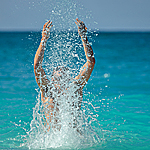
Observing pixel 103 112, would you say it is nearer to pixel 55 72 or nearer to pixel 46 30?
pixel 55 72

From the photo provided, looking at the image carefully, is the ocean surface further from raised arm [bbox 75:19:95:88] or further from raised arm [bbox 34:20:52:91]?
raised arm [bbox 34:20:52:91]

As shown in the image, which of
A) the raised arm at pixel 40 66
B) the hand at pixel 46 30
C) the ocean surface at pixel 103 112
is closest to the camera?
the raised arm at pixel 40 66

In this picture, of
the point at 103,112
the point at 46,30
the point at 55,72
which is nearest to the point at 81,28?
the point at 46,30

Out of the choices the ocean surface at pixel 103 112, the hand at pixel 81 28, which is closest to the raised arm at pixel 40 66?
the hand at pixel 81 28

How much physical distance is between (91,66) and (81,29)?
59 centimetres

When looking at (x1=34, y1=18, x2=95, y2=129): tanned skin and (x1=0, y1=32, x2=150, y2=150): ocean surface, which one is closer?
(x1=34, y1=18, x2=95, y2=129): tanned skin

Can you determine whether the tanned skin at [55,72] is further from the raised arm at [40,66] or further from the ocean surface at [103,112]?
the ocean surface at [103,112]

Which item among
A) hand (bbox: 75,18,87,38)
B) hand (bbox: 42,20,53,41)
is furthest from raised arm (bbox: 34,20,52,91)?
hand (bbox: 75,18,87,38)

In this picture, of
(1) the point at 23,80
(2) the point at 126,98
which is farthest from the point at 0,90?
(2) the point at 126,98

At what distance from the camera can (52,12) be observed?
485cm

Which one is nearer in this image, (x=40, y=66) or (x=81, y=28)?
(x=40, y=66)

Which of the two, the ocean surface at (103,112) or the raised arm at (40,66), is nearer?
the raised arm at (40,66)

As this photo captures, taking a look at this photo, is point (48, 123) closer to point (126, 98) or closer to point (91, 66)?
point (91, 66)

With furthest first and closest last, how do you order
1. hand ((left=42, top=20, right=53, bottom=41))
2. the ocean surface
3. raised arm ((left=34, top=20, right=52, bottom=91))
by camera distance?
the ocean surface < hand ((left=42, top=20, right=53, bottom=41)) < raised arm ((left=34, top=20, right=52, bottom=91))
